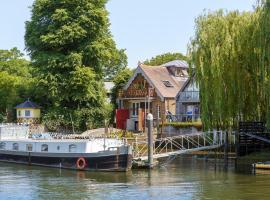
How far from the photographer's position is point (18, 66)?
8625cm

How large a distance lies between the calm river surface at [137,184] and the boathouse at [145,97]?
2431 centimetres

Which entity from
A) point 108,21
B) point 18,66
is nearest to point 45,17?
point 108,21

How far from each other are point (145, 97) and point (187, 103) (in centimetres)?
521

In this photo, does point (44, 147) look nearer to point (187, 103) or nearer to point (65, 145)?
point (65, 145)

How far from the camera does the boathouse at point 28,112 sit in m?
63.0

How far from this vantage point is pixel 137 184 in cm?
3177

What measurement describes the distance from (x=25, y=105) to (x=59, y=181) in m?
31.0

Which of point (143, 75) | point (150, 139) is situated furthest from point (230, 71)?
point (143, 75)

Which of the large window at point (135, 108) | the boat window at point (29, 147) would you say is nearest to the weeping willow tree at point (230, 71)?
the boat window at point (29, 147)

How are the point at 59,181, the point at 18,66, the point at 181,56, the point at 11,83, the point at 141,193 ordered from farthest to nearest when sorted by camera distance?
the point at 181,56, the point at 18,66, the point at 11,83, the point at 59,181, the point at 141,193

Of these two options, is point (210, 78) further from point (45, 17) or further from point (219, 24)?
point (45, 17)

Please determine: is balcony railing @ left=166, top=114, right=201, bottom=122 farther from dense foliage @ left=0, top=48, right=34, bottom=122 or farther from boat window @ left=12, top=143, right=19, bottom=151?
boat window @ left=12, top=143, right=19, bottom=151

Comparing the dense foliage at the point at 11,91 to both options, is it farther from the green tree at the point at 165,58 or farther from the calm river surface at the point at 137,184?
the green tree at the point at 165,58

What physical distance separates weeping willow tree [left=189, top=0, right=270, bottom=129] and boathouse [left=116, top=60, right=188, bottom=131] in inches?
891
